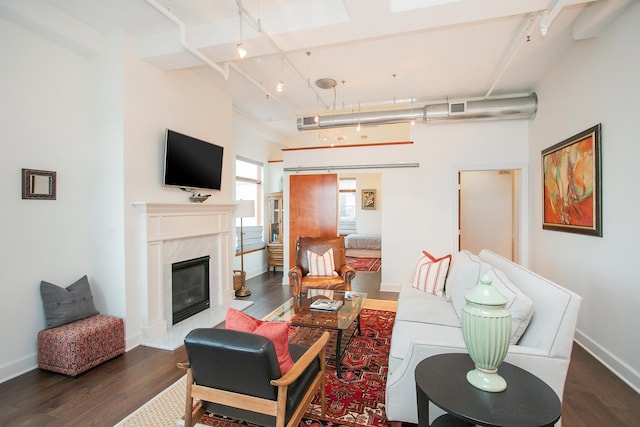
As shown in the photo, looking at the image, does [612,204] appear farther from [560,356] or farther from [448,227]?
[448,227]

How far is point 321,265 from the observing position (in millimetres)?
4469

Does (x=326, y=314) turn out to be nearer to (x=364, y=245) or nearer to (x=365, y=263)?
(x=365, y=263)

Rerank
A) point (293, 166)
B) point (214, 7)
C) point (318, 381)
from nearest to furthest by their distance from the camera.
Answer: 1. point (318, 381)
2. point (214, 7)
3. point (293, 166)

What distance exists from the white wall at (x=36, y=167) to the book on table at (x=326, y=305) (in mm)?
2155

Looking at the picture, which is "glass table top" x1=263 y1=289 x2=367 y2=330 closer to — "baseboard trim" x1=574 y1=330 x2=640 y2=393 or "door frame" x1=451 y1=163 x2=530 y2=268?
"baseboard trim" x1=574 y1=330 x2=640 y2=393

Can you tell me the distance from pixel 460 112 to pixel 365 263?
176 inches

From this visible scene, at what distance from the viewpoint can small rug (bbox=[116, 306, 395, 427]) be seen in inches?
79.8

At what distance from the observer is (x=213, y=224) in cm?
431

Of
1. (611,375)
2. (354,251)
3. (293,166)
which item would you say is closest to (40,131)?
(293,166)

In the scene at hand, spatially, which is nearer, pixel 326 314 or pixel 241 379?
pixel 241 379

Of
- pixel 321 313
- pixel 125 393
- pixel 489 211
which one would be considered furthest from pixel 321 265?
pixel 489 211

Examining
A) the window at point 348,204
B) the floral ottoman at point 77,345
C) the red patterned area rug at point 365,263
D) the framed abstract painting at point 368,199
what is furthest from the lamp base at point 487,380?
the window at point 348,204

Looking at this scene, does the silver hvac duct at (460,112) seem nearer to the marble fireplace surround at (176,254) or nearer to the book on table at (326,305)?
the marble fireplace surround at (176,254)

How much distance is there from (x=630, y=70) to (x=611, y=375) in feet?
8.22
